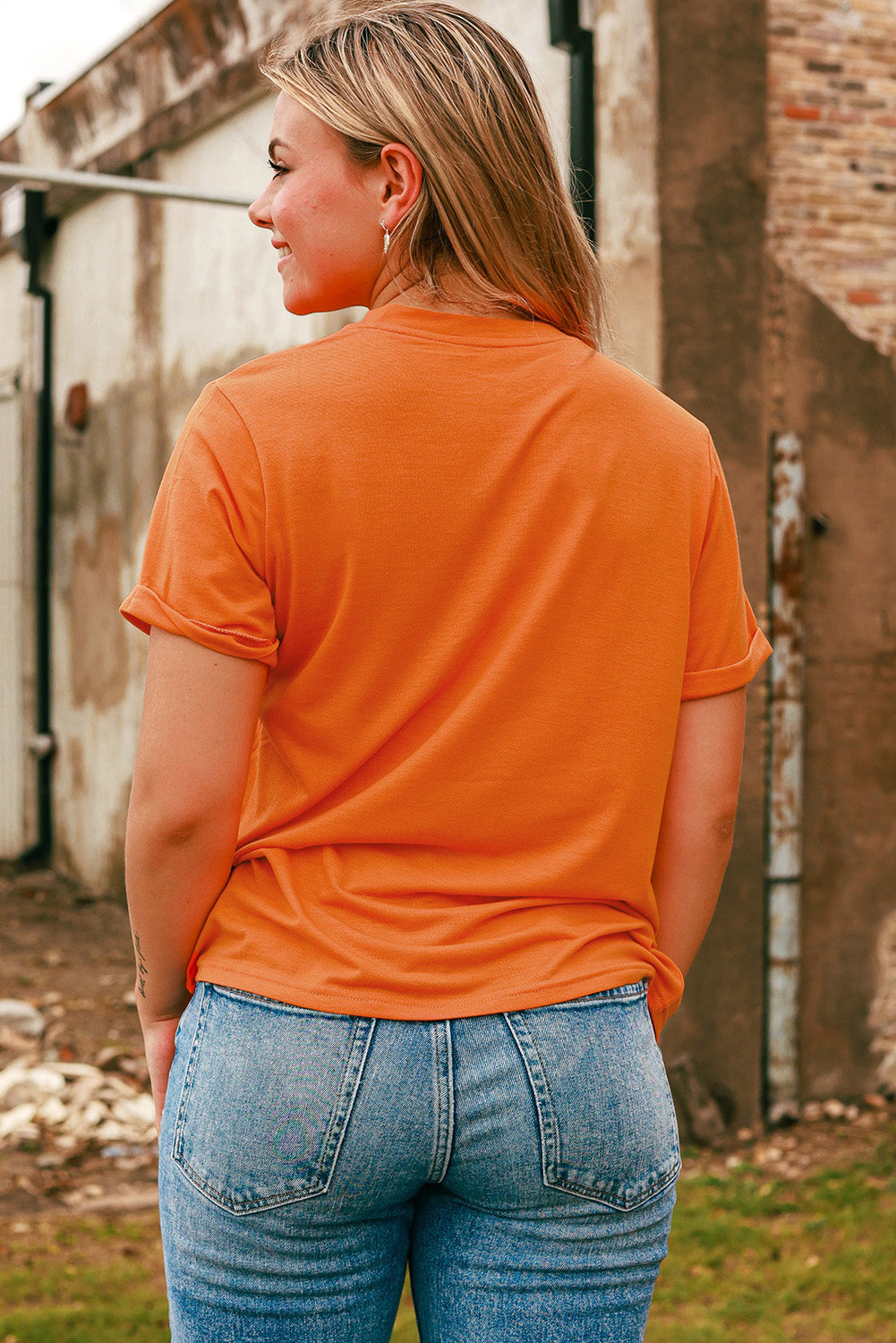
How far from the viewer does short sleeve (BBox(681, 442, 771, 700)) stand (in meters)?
1.48

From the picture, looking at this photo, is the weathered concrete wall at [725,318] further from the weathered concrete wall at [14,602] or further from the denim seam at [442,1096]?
the weathered concrete wall at [14,602]

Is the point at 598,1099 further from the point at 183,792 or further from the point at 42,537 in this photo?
the point at 42,537

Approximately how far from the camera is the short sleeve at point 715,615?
1.48 m

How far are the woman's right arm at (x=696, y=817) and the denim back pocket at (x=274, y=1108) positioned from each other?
50 centimetres

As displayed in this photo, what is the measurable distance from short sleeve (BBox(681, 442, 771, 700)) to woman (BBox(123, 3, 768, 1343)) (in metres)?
0.07

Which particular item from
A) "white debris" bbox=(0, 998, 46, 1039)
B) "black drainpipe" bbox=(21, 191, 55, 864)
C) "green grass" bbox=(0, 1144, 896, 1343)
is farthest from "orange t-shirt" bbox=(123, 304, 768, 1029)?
"black drainpipe" bbox=(21, 191, 55, 864)

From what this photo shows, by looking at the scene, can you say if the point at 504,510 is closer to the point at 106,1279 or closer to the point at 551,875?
the point at 551,875

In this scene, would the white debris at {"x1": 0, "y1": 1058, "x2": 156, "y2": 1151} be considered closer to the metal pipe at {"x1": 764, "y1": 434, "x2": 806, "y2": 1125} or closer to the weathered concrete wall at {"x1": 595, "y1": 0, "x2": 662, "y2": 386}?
the metal pipe at {"x1": 764, "y1": 434, "x2": 806, "y2": 1125}

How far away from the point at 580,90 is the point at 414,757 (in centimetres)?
478

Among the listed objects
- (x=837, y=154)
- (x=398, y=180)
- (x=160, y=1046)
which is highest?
(x=837, y=154)

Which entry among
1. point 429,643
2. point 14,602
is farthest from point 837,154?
point 14,602

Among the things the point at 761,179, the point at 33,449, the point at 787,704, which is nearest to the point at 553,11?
the point at 761,179

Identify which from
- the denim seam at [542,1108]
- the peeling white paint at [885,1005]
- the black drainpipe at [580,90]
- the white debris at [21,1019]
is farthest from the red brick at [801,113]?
the white debris at [21,1019]

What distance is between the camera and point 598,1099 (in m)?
1.25
